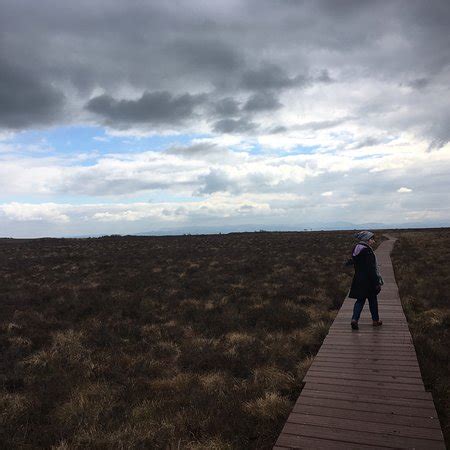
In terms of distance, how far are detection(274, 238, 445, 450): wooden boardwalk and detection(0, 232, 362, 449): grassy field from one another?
51 cm

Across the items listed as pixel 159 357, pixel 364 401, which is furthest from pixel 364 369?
pixel 159 357

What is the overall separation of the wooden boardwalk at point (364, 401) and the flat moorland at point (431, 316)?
28cm

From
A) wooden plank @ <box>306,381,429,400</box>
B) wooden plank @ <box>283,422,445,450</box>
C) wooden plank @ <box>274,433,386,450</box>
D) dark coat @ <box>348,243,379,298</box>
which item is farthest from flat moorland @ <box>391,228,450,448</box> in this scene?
dark coat @ <box>348,243,379,298</box>

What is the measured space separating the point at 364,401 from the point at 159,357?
5.20m

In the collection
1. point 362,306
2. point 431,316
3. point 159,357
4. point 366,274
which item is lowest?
point 159,357

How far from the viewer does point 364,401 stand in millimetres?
5961

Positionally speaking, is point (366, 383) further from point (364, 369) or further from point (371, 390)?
point (364, 369)

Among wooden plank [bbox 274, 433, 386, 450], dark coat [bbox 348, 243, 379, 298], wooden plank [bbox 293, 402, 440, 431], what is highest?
dark coat [bbox 348, 243, 379, 298]

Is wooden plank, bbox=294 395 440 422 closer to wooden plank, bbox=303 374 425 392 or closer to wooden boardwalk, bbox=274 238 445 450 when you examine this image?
wooden boardwalk, bbox=274 238 445 450

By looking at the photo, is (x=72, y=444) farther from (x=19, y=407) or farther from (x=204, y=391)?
(x=204, y=391)

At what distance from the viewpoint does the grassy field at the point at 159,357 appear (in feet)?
19.6

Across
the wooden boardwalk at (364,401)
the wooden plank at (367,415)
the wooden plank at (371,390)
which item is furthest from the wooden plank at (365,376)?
the wooden plank at (367,415)

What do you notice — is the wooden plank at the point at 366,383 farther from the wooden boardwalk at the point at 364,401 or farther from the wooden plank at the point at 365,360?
the wooden plank at the point at 365,360

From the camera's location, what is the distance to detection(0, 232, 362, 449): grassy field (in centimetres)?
596
